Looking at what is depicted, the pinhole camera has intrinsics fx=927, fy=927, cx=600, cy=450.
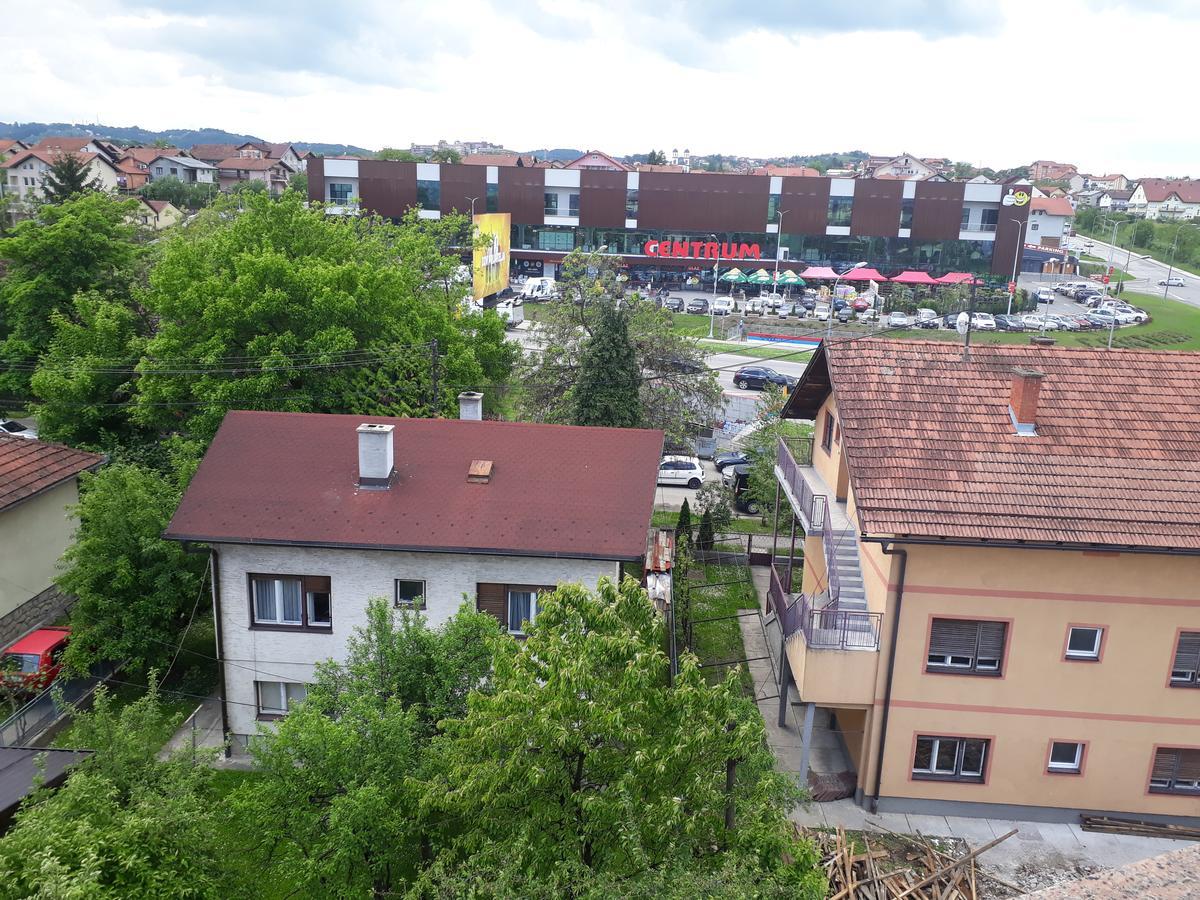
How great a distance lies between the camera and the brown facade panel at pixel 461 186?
3661 inches

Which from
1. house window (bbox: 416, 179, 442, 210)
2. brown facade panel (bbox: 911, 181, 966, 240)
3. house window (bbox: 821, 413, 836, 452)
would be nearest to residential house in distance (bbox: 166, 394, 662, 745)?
house window (bbox: 821, 413, 836, 452)

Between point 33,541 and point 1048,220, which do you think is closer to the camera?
point 33,541

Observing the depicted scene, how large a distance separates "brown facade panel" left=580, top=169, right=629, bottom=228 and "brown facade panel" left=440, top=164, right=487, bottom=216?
10.3 metres

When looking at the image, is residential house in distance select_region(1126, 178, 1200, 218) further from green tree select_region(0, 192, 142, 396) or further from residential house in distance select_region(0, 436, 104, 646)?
residential house in distance select_region(0, 436, 104, 646)

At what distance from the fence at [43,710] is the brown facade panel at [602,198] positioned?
259 ft

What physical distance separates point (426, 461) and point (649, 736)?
1139cm

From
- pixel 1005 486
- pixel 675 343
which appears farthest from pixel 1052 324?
pixel 1005 486

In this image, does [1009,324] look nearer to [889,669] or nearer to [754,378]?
[754,378]

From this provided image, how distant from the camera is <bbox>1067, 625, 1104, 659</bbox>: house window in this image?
701 inches

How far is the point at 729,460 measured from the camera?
41.0m

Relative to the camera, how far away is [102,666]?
23.1m

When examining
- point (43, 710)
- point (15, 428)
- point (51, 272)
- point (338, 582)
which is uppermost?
point (51, 272)

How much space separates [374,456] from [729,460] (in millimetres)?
23603

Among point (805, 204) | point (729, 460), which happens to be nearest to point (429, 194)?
point (805, 204)
